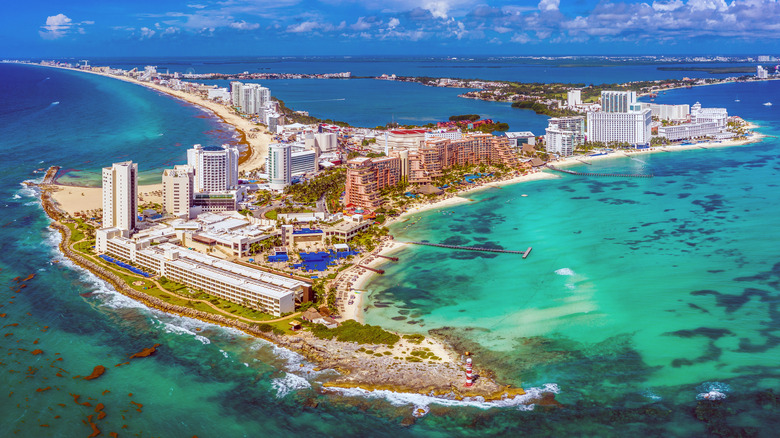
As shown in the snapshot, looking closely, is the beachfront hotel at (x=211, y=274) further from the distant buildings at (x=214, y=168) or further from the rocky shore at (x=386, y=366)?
the distant buildings at (x=214, y=168)

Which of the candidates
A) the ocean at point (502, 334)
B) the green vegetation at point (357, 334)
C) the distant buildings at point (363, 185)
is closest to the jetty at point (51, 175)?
the ocean at point (502, 334)

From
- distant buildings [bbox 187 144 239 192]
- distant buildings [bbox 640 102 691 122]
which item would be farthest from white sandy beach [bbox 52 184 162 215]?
distant buildings [bbox 640 102 691 122]

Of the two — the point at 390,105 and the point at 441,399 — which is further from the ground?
the point at 390,105

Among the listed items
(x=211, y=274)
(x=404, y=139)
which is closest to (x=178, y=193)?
(x=211, y=274)

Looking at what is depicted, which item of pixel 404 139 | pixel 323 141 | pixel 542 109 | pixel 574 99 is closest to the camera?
pixel 404 139

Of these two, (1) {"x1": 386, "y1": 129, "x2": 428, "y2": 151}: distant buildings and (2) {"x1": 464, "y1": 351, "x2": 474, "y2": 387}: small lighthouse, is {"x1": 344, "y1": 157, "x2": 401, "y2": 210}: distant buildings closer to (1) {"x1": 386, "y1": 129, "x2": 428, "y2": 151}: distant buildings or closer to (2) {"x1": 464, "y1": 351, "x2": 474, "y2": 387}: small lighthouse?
(1) {"x1": 386, "y1": 129, "x2": 428, "y2": 151}: distant buildings

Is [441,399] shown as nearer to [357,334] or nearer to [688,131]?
[357,334]

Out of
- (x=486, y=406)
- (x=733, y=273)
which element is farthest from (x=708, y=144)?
(x=486, y=406)
